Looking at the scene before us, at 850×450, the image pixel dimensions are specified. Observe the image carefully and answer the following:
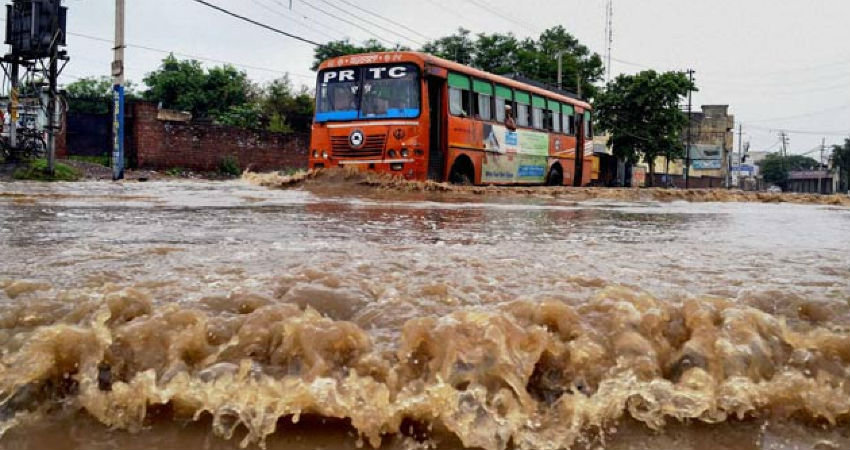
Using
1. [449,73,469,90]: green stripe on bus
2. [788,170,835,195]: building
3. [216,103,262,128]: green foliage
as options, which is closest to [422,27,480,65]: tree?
[216,103,262,128]: green foliage

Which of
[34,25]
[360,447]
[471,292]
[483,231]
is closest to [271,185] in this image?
[34,25]

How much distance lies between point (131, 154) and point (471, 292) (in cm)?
1881

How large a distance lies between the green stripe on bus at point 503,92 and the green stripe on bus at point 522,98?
0.33 meters

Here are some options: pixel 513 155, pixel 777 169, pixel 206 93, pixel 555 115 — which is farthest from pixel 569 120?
pixel 777 169

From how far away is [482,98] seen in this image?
42.0 feet

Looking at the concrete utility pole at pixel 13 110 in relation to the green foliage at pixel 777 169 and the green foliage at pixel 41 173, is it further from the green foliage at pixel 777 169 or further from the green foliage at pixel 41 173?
the green foliage at pixel 777 169

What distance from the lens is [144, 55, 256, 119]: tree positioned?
31.8 meters

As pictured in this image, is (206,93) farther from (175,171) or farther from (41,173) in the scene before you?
(41,173)

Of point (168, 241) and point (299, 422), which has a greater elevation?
point (168, 241)

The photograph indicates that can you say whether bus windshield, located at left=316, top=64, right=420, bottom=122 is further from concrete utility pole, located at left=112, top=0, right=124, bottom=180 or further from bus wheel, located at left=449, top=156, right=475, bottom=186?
concrete utility pole, located at left=112, top=0, right=124, bottom=180

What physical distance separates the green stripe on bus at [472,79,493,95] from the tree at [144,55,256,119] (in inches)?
830

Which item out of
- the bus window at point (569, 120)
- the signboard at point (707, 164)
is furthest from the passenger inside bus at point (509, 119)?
the signboard at point (707, 164)

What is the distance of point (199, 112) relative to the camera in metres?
31.9

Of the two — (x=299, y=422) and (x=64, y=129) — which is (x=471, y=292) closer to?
(x=299, y=422)
